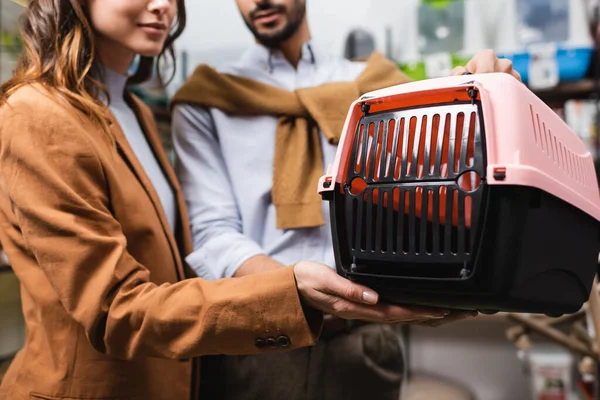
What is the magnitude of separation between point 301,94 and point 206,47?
0.88m

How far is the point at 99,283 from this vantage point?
75 cm

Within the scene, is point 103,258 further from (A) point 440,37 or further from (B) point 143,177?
(A) point 440,37

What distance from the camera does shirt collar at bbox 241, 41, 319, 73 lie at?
113 centimetres

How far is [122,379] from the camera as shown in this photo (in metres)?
0.87

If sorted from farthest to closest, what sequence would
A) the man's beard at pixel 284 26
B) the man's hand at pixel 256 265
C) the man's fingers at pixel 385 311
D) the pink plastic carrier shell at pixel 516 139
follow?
the man's beard at pixel 284 26
the man's hand at pixel 256 265
the man's fingers at pixel 385 311
the pink plastic carrier shell at pixel 516 139

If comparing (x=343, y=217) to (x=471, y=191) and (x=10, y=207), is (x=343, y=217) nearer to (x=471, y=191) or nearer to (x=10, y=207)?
(x=471, y=191)

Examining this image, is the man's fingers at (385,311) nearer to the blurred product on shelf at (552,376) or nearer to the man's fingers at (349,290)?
the man's fingers at (349,290)

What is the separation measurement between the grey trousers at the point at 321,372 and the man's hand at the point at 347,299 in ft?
1.05

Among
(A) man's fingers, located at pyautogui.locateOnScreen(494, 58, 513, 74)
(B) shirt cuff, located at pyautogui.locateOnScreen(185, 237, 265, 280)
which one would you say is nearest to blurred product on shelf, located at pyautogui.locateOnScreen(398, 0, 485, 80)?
(A) man's fingers, located at pyautogui.locateOnScreen(494, 58, 513, 74)

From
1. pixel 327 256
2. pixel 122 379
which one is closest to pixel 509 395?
pixel 327 256

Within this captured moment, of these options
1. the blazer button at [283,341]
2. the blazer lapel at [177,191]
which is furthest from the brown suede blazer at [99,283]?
the blazer lapel at [177,191]

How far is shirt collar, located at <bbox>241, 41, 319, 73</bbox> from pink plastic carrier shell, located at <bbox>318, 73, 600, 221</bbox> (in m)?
0.51

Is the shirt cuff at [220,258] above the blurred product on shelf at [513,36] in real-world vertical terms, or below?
below

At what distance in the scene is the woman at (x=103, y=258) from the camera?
72cm
